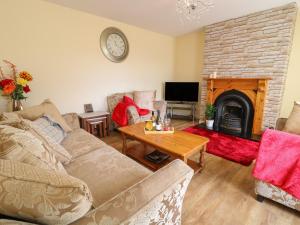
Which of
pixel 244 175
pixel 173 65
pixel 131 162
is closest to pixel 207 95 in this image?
pixel 173 65

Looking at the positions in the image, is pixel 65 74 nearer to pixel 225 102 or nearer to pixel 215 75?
pixel 215 75

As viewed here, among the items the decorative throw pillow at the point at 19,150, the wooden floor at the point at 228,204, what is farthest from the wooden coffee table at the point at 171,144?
the decorative throw pillow at the point at 19,150

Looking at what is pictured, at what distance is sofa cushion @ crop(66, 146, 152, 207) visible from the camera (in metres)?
1.08

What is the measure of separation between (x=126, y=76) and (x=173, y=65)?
1.81m

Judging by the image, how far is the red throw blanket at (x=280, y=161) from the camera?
1.34 m

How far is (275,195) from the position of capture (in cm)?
149

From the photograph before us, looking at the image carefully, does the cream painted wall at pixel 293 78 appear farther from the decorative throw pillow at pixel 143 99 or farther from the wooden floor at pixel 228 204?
the decorative throw pillow at pixel 143 99

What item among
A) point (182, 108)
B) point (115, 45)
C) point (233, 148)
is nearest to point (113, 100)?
point (115, 45)

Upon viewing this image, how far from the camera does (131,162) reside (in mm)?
1451

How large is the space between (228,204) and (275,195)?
0.42 m

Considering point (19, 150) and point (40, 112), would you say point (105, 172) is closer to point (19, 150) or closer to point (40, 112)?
point (19, 150)

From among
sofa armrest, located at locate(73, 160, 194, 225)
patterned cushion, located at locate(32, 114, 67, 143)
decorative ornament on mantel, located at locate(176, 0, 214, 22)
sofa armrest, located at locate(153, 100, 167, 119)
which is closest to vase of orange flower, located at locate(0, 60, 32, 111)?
patterned cushion, located at locate(32, 114, 67, 143)

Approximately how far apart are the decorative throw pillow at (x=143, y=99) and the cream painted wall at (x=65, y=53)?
15.0 inches

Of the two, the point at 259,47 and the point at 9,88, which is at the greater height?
the point at 259,47
